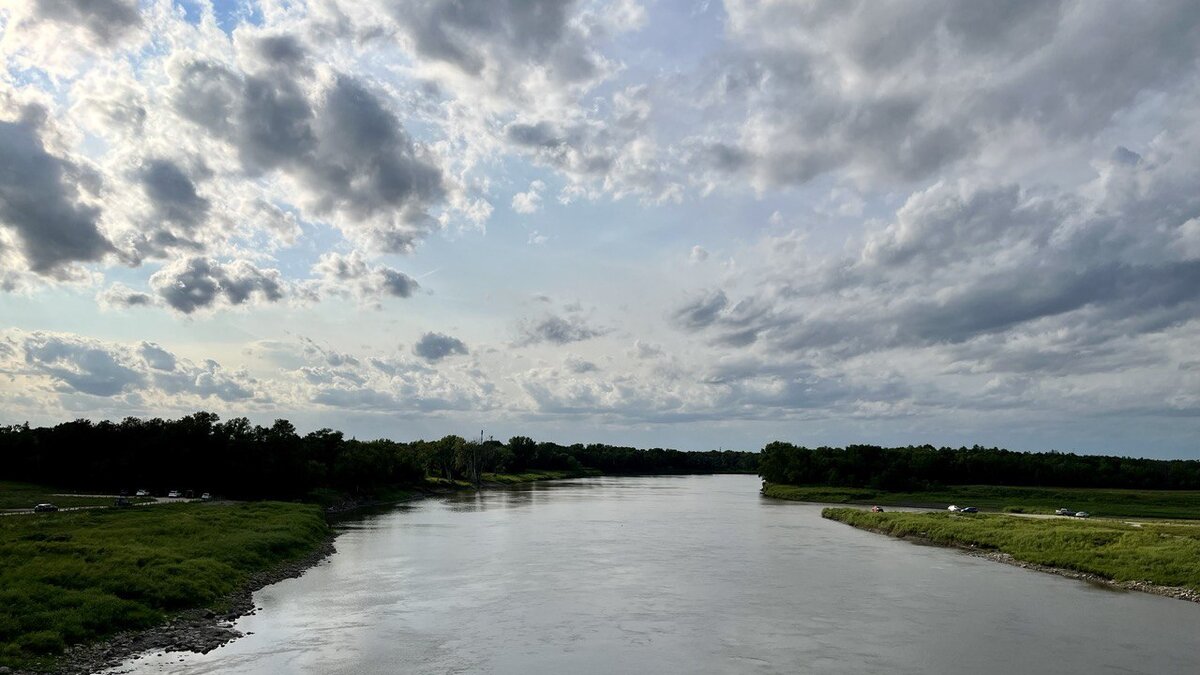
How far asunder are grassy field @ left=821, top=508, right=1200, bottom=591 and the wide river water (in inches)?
130

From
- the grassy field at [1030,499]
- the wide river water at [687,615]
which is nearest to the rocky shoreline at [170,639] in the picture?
the wide river water at [687,615]

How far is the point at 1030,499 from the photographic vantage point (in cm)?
10431

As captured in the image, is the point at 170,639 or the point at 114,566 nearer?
the point at 170,639

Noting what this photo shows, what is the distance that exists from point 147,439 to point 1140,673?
318 ft

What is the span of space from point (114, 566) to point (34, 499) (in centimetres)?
4975

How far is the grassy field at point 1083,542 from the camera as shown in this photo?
42656 millimetres

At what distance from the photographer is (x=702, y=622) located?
106ft

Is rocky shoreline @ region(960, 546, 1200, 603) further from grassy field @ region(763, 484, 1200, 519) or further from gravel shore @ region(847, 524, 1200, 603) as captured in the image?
grassy field @ region(763, 484, 1200, 519)

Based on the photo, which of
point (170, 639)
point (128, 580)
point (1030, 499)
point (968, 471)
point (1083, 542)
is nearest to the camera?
point (170, 639)

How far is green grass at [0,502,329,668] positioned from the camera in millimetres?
25078

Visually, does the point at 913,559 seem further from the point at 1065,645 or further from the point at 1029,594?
the point at 1065,645

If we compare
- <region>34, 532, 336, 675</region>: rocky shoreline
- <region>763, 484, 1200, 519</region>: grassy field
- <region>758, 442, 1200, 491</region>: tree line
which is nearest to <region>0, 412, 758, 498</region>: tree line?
<region>34, 532, 336, 675</region>: rocky shoreline

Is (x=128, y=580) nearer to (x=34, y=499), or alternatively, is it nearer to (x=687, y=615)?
(x=687, y=615)

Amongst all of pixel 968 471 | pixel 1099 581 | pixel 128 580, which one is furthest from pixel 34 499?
pixel 968 471
